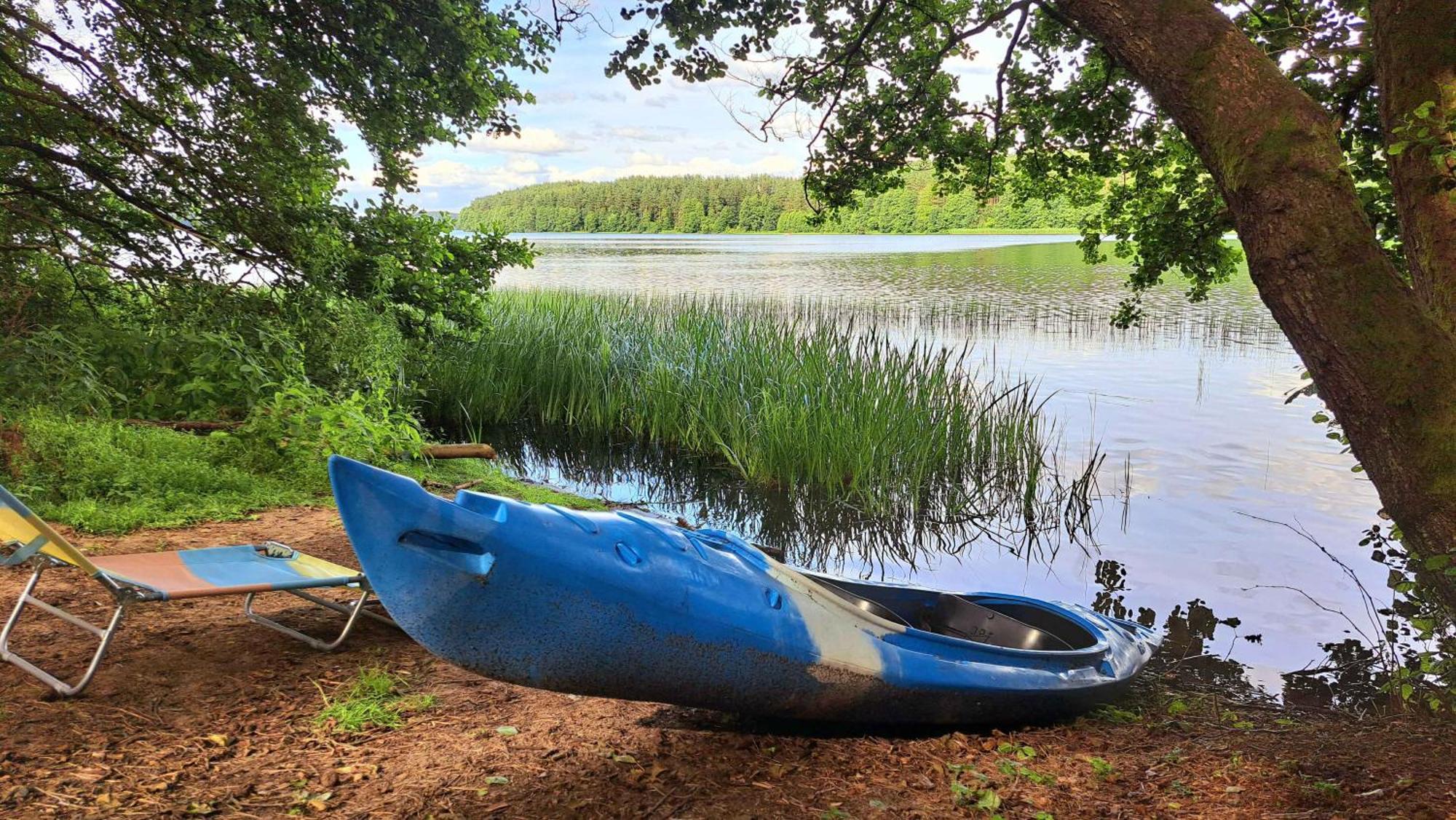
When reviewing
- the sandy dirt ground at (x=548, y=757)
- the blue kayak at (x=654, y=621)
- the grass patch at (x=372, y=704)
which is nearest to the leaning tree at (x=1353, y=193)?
the sandy dirt ground at (x=548, y=757)

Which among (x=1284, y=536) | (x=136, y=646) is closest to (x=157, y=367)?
(x=136, y=646)

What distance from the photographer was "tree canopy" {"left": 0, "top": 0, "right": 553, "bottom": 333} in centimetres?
594

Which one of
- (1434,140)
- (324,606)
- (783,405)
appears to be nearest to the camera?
(1434,140)

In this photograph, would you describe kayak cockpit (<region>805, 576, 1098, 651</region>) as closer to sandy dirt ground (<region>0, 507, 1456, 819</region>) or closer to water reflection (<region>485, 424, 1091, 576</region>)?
A: sandy dirt ground (<region>0, 507, 1456, 819</region>)

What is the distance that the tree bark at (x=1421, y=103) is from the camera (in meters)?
2.56

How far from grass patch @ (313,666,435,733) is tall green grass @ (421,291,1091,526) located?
4.37 meters

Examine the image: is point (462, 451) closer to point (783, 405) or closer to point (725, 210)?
point (783, 405)

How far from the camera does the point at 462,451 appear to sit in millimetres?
5547

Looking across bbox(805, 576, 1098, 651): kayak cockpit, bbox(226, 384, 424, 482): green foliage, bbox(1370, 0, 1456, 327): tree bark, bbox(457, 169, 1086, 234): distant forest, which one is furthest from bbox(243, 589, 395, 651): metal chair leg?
bbox(457, 169, 1086, 234): distant forest

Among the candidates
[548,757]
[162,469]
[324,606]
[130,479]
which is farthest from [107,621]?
[162,469]

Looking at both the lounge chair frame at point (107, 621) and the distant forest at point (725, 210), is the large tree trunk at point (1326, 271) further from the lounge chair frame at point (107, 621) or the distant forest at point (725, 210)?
the distant forest at point (725, 210)

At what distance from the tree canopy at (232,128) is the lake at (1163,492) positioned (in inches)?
107

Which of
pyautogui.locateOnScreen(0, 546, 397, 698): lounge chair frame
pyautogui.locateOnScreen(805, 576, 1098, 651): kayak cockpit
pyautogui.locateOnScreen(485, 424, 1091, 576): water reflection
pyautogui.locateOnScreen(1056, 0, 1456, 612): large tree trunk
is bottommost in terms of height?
pyautogui.locateOnScreen(485, 424, 1091, 576): water reflection

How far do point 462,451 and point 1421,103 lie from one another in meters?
4.88
